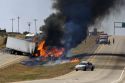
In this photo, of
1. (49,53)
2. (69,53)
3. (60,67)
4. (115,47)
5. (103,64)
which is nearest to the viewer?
(60,67)

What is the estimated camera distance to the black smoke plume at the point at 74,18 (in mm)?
94938

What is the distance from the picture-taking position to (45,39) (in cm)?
9319

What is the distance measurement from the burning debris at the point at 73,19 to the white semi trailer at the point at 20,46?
7.26 ft

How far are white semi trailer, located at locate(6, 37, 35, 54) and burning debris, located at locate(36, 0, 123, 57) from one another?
7.26 ft

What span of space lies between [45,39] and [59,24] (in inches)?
180

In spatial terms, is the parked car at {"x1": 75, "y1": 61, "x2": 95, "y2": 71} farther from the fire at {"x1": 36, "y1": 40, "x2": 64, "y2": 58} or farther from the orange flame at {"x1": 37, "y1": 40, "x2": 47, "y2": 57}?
the orange flame at {"x1": 37, "y1": 40, "x2": 47, "y2": 57}

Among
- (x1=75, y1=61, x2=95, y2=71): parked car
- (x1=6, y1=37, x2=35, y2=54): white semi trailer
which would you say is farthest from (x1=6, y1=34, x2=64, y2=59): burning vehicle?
(x1=75, y1=61, x2=95, y2=71): parked car

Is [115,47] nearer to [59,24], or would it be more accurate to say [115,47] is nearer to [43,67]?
[59,24]

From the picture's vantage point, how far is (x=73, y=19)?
3802 inches

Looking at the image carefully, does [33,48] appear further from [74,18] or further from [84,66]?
[84,66]

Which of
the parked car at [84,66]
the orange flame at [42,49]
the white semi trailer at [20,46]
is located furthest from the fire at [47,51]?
the parked car at [84,66]

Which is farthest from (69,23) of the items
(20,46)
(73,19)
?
(20,46)

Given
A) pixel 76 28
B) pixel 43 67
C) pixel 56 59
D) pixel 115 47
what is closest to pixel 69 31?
pixel 76 28

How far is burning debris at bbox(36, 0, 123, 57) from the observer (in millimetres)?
94438
